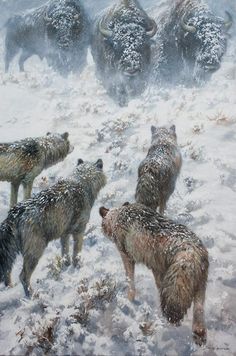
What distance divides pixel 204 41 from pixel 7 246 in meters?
8.72

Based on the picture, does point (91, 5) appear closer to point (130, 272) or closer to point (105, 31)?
point (105, 31)

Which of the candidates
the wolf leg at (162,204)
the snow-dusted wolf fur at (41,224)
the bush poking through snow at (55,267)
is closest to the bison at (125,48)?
the wolf leg at (162,204)

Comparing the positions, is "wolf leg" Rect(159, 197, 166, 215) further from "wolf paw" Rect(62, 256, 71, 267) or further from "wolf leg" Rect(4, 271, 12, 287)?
"wolf leg" Rect(4, 271, 12, 287)

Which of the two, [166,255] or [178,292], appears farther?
[166,255]

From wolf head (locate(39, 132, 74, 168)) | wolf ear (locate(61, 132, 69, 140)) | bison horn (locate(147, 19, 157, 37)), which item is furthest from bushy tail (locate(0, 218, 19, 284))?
bison horn (locate(147, 19, 157, 37))

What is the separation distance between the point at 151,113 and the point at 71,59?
4.29 metres

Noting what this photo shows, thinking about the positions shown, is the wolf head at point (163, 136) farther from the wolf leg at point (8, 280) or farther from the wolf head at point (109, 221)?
the wolf leg at point (8, 280)

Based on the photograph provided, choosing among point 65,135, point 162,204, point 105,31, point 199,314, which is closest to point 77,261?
point 162,204

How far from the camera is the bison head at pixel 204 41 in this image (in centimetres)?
1136

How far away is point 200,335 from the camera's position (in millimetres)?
4324

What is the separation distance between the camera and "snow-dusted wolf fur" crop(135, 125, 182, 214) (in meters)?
6.20

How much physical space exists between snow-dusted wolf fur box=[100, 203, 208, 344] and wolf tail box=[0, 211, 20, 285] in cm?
118

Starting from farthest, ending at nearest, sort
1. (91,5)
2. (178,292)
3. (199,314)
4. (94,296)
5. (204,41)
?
(91,5) < (204,41) < (94,296) < (199,314) < (178,292)

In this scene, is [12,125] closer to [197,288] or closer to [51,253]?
[51,253]
